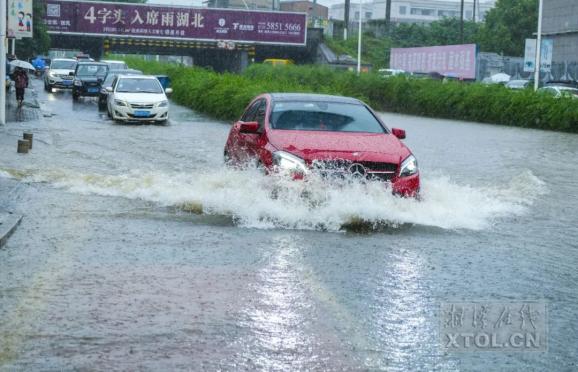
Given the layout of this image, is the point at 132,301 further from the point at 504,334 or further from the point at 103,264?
the point at 504,334

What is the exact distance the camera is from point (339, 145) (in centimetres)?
1202

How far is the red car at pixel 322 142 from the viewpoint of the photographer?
1170 centimetres

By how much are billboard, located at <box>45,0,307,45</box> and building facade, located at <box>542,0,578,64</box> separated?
61.8ft

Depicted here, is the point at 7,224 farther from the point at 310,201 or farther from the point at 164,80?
the point at 164,80

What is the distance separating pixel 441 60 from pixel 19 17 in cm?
4770

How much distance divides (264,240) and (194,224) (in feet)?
4.36

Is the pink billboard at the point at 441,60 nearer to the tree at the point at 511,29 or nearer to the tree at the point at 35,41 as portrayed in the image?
the tree at the point at 511,29

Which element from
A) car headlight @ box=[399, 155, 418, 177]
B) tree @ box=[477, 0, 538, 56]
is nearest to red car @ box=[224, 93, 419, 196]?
car headlight @ box=[399, 155, 418, 177]

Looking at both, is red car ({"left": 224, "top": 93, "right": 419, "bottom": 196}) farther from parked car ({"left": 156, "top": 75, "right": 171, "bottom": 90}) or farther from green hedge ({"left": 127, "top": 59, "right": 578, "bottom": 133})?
parked car ({"left": 156, "top": 75, "right": 171, "bottom": 90})

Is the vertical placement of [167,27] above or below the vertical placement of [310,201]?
above

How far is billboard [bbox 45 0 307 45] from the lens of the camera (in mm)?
79312

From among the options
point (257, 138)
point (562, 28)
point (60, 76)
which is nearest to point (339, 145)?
point (257, 138)

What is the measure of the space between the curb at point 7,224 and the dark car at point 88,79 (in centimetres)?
3459

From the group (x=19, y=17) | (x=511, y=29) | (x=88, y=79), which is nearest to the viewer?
(x=19, y=17)
